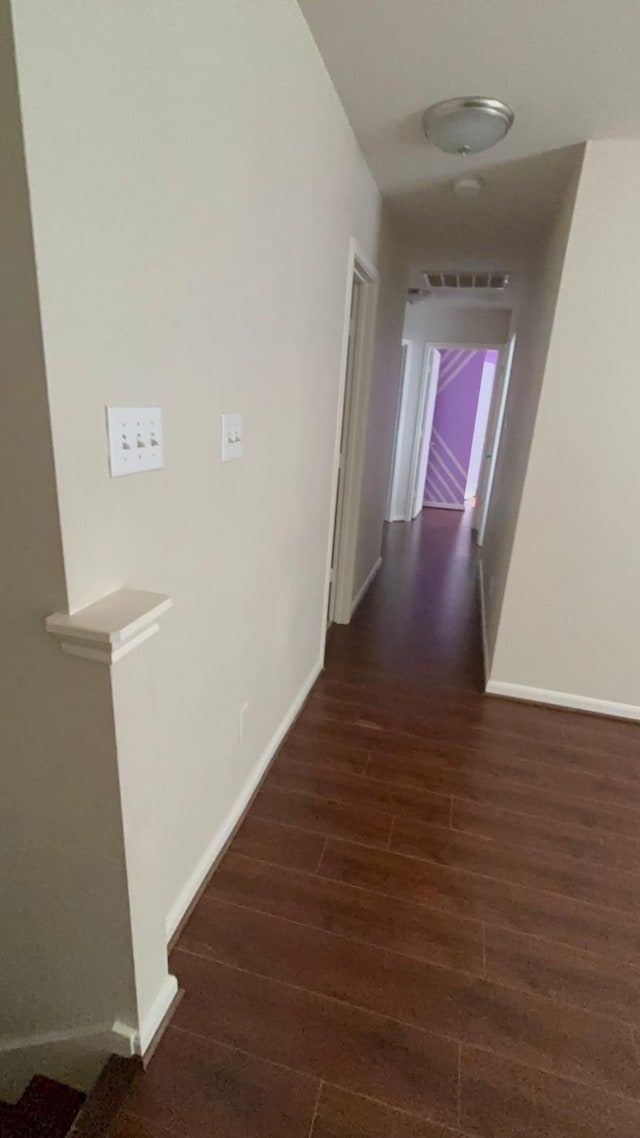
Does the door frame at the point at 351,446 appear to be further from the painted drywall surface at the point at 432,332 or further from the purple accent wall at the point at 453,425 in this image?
the purple accent wall at the point at 453,425

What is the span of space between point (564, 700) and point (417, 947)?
5.16 feet

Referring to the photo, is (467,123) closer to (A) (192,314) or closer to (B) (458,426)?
(A) (192,314)

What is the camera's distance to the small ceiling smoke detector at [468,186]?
245 cm

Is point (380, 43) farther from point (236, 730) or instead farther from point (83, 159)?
point (236, 730)

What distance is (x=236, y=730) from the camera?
1.79m

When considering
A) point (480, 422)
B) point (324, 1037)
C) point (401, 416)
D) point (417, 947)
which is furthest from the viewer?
point (480, 422)

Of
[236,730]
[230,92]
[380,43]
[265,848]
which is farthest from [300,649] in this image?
[380,43]

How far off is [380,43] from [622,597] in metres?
2.23

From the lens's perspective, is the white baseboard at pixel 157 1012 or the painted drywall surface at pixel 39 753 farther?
the white baseboard at pixel 157 1012

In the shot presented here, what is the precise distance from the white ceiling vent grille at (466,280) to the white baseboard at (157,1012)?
15.0 ft

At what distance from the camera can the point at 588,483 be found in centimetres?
242

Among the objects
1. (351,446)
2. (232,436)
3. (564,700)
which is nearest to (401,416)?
(351,446)

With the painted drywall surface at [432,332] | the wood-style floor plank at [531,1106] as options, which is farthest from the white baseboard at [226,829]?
the painted drywall surface at [432,332]

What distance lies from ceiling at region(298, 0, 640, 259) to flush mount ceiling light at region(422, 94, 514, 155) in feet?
0.11
